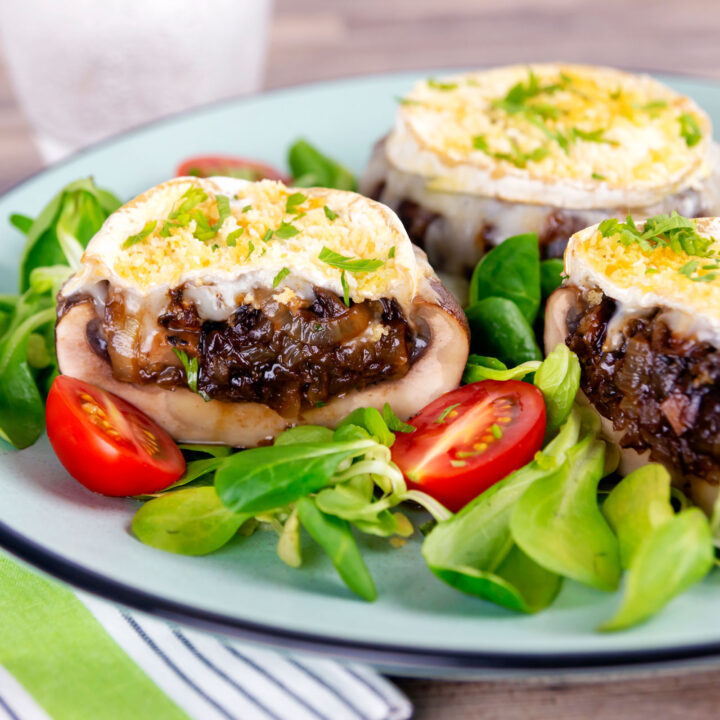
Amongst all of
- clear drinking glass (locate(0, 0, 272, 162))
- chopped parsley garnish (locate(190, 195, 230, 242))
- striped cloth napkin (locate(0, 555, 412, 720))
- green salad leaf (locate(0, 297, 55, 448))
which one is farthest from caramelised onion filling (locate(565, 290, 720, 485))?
clear drinking glass (locate(0, 0, 272, 162))

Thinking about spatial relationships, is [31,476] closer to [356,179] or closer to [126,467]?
[126,467]

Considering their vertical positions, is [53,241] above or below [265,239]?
below

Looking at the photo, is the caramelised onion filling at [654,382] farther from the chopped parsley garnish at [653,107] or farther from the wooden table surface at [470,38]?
the wooden table surface at [470,38]

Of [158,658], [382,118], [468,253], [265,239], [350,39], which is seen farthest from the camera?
[350,39]

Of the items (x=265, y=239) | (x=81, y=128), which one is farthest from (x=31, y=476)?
(x=81, y=128)

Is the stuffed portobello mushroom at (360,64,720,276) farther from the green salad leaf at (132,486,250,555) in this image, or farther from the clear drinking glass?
the clear drinking glass

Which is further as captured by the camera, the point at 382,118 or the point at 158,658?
the point at 382,118

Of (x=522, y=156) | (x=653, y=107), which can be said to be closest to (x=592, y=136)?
(x=522, y=156)

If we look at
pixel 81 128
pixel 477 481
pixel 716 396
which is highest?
pixel 716 396

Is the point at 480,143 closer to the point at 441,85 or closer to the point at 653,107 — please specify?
the point at 441,85
